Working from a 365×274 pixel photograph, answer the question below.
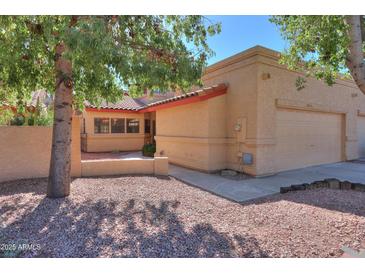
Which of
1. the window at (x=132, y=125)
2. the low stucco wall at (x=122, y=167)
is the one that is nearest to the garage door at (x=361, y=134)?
the low stucco wall at (x=122, y=167)

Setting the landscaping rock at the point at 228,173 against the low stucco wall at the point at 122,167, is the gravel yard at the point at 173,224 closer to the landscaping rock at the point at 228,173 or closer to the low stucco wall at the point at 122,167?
the low stucco wall at the point at 122,167

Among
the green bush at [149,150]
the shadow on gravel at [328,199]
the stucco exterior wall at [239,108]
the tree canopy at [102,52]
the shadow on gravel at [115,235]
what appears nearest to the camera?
the shadow on gravel at [115,235]

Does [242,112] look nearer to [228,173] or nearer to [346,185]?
[228,173]

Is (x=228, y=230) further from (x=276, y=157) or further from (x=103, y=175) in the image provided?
(x=276, y=157)

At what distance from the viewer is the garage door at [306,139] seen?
959 cm

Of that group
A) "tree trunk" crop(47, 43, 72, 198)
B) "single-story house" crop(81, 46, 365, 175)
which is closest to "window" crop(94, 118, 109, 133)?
"single-story house" crop(81, 46, 365, 175)

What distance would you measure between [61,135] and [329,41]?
6684mm

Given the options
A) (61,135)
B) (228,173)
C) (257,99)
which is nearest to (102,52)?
(61,135)

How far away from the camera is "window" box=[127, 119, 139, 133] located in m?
16.8

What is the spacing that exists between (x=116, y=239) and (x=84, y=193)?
2569mm

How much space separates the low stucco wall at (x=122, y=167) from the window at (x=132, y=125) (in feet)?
29.5

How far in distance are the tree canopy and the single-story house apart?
11.0ft

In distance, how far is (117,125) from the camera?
16.3 m

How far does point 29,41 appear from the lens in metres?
4.92
